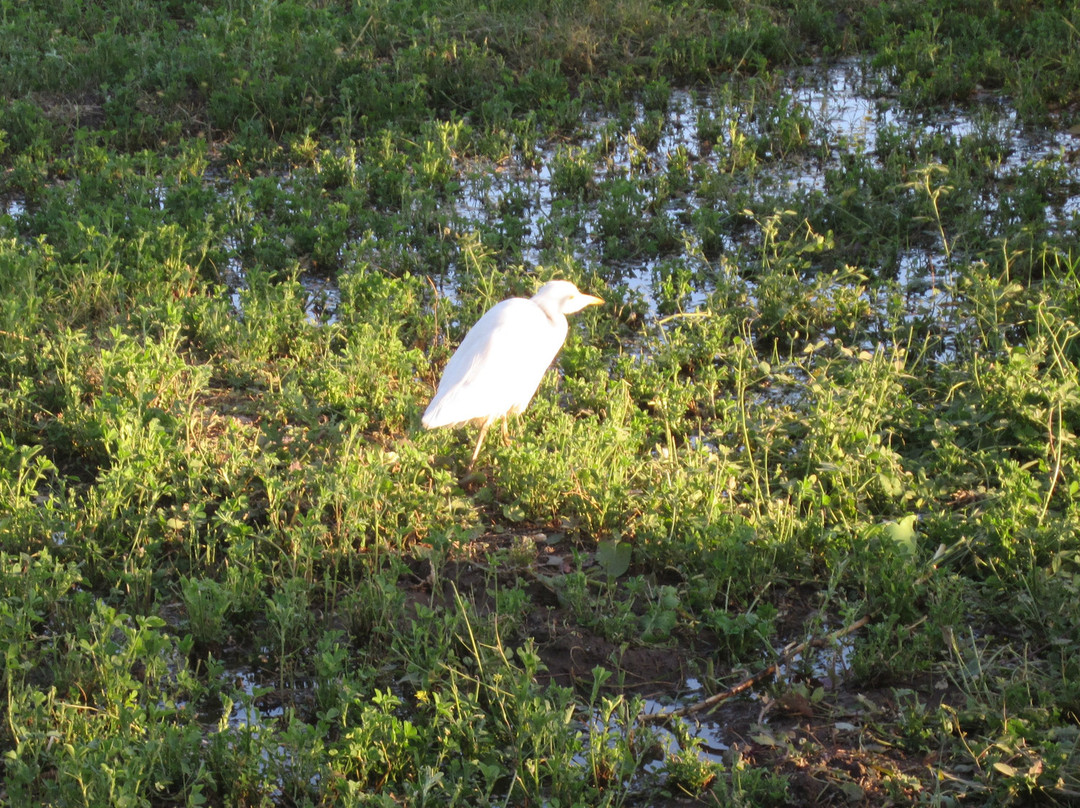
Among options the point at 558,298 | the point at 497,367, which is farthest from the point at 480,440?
the point at 558,298

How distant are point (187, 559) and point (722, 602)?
6.65ft

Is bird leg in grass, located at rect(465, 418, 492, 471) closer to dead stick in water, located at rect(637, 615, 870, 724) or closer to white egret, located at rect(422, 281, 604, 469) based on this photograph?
white egret, located at rect(422, 281, 604, 469)

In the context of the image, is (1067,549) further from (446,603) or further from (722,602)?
(446,603)

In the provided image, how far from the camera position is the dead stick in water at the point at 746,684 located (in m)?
3.62

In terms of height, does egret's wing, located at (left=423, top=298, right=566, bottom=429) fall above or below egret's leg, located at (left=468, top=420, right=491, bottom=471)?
above

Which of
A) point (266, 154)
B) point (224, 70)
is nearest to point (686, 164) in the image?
point (266, 154)

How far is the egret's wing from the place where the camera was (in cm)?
475

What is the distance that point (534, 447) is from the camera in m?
4.70

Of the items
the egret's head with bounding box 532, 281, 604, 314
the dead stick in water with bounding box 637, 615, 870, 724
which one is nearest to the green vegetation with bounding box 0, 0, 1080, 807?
the dead stick in water with bounding box 637, 615, 870, 724

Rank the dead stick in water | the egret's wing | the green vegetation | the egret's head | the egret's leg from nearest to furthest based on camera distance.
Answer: the green vegetation < the dead stick in water < the egret's wing < the egret's leg < the egret's head

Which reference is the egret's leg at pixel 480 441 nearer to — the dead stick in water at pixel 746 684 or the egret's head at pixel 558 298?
the egret's head at pixel 558 298

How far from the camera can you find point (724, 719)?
366 cm

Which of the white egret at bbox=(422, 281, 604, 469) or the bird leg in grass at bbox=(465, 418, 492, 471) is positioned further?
the bird leg in grass at bbox=(465, 418, 492, 471)

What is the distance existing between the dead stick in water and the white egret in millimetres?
1604
